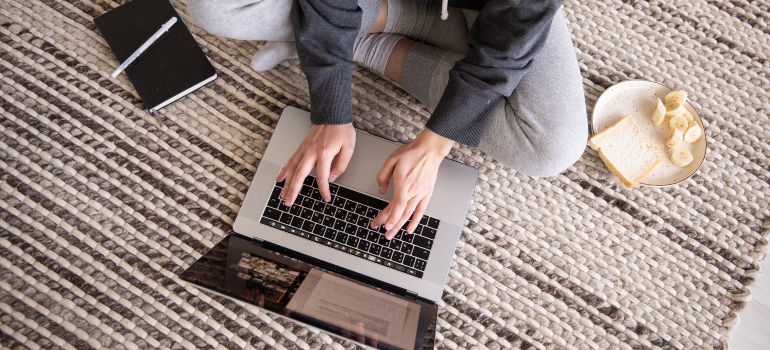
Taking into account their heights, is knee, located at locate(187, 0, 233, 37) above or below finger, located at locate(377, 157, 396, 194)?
above

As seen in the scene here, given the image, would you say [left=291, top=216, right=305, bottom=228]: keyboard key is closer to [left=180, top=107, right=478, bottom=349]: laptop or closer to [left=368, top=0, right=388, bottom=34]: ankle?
[left=180, top=107, right=478, bottom=349]: laptop

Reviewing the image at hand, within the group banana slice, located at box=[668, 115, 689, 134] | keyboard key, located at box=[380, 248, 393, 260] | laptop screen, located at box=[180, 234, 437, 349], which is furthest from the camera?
banana slice, located at box=[668, 115, 689, 134]

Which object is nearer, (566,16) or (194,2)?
(194,2)

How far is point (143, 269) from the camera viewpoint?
83 cm

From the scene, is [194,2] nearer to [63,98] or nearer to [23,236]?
[63,98]

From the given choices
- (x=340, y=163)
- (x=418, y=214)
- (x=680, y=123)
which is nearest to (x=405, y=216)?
(x=418, y=214)

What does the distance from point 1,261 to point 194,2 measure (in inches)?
20.9

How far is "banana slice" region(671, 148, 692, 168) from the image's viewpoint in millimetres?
855

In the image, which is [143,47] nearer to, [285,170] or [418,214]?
[285,170]

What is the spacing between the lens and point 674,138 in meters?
0.85

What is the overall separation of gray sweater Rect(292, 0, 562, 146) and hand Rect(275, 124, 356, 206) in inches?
0.8

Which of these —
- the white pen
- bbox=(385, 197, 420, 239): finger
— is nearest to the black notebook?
the white pen

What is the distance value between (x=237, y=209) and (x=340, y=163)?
21 centimetres

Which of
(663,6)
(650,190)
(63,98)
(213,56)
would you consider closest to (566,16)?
(663,6)
